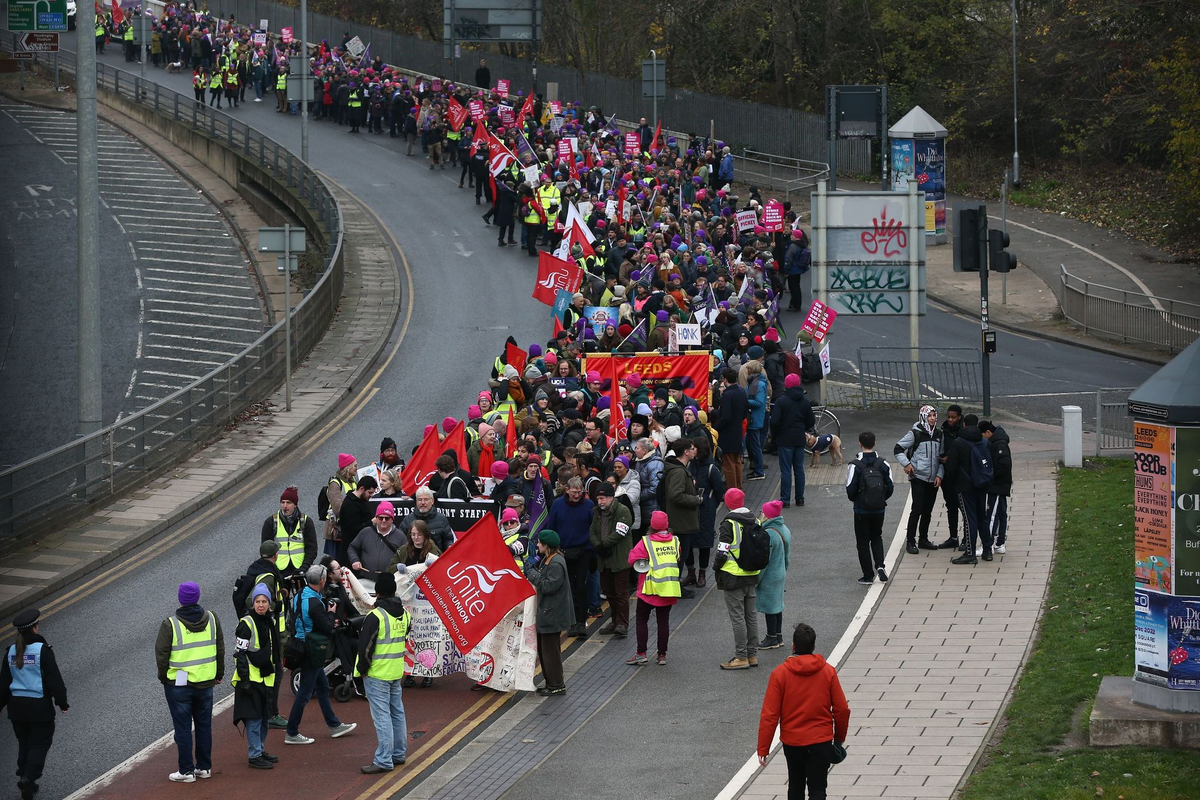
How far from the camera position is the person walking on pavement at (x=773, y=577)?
15.7 m

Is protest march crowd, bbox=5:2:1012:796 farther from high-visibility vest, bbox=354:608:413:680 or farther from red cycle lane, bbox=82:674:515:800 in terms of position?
red cycle lane, bbox=82:674:515:800

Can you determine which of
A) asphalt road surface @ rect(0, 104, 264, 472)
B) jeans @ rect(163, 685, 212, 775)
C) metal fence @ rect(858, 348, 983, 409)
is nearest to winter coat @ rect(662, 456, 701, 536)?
jeans @ rect(163, 685, 212, 775)

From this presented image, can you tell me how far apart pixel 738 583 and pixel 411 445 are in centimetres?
1056

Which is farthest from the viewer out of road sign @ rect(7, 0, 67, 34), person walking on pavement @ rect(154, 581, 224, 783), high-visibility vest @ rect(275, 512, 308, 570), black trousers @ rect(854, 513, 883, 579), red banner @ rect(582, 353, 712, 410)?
road sign @ rect(7, 0, 67, 34)

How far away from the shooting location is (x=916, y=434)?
18.6 metres

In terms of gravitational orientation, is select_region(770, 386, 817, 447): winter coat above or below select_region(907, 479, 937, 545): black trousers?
above

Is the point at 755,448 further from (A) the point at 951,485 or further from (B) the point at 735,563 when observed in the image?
(B) the point at 735,563

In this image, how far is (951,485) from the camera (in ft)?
59.9

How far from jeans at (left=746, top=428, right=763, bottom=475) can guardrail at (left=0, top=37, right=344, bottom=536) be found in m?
8.98

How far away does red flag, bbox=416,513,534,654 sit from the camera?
48.2 feet

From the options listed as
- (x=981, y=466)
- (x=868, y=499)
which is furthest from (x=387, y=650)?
(x=981, y=466)

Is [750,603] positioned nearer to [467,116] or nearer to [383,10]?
[467,116]

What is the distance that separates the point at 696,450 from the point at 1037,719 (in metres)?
6.22

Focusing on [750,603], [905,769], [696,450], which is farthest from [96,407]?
[905,769]
